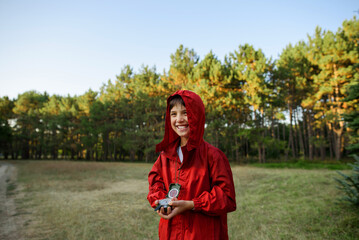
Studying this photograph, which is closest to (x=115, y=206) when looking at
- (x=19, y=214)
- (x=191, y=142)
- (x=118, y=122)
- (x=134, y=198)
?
(x=134, y=198)

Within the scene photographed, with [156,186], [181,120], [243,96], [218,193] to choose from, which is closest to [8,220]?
[156,186]

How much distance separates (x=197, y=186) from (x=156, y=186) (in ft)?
1.30

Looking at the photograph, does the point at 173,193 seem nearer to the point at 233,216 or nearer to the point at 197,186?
the point at 197,186

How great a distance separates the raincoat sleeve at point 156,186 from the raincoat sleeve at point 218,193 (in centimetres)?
34

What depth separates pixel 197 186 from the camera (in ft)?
5.73

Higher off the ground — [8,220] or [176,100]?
[176,100]

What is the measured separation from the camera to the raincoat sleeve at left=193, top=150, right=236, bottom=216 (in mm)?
1575

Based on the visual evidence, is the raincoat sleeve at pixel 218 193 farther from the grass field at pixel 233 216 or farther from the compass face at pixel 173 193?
the grass field at pixel 233 216

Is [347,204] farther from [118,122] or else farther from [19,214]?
[118,122]

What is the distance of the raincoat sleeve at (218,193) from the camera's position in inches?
62.0

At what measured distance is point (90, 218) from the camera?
5699 millimetres

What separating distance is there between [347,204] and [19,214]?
926 cm

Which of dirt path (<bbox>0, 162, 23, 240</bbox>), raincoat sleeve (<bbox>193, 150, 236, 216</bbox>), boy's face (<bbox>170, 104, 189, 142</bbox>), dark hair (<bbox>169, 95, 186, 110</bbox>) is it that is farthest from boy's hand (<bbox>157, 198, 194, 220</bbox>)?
dirt path (<bbox>0, 162, 23, 240</bbox>)

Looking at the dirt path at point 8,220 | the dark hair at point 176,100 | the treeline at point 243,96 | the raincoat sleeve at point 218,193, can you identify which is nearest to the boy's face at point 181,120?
the dark hair at point 176,100
